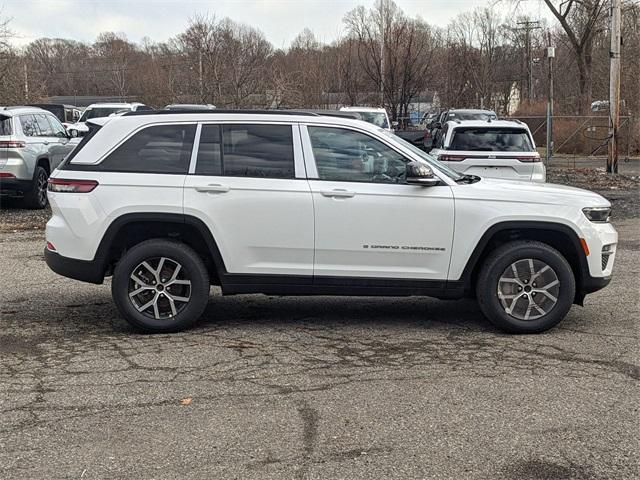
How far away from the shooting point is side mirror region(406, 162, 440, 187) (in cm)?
599

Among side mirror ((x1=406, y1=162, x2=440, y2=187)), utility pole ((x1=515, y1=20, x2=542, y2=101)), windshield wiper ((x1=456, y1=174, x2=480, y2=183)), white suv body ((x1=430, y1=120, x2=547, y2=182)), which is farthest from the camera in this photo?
utility pole ((x1=515, y1=20, x2=542, y2=101))

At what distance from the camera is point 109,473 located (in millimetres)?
3734

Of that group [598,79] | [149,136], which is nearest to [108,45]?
[598,79]

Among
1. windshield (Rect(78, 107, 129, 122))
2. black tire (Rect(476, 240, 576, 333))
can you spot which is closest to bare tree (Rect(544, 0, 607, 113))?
windshield (Rect(78, 107, 129, 122))

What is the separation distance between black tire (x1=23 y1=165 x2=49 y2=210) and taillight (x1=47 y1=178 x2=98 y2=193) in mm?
8197

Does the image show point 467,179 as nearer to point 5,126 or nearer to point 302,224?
point 302,224

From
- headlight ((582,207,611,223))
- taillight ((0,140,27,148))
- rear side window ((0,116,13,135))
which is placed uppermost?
rear side window ((0,116,13,135))

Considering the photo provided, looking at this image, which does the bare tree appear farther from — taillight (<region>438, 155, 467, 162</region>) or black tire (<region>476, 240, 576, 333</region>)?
black tire (<region>476, 240, 576, 333</region>)

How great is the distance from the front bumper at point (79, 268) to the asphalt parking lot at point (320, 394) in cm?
49

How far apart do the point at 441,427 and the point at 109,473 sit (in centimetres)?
183

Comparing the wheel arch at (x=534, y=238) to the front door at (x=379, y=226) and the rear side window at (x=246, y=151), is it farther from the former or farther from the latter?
the rear side window at (x=246, y=151)

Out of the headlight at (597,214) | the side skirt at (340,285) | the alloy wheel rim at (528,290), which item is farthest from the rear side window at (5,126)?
the headlight at (597,214)

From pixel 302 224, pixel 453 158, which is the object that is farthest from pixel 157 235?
pixel 453 158

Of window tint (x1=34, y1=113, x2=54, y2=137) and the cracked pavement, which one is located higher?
window tint (x1=34, y1=113, x2=54, y2=137)
